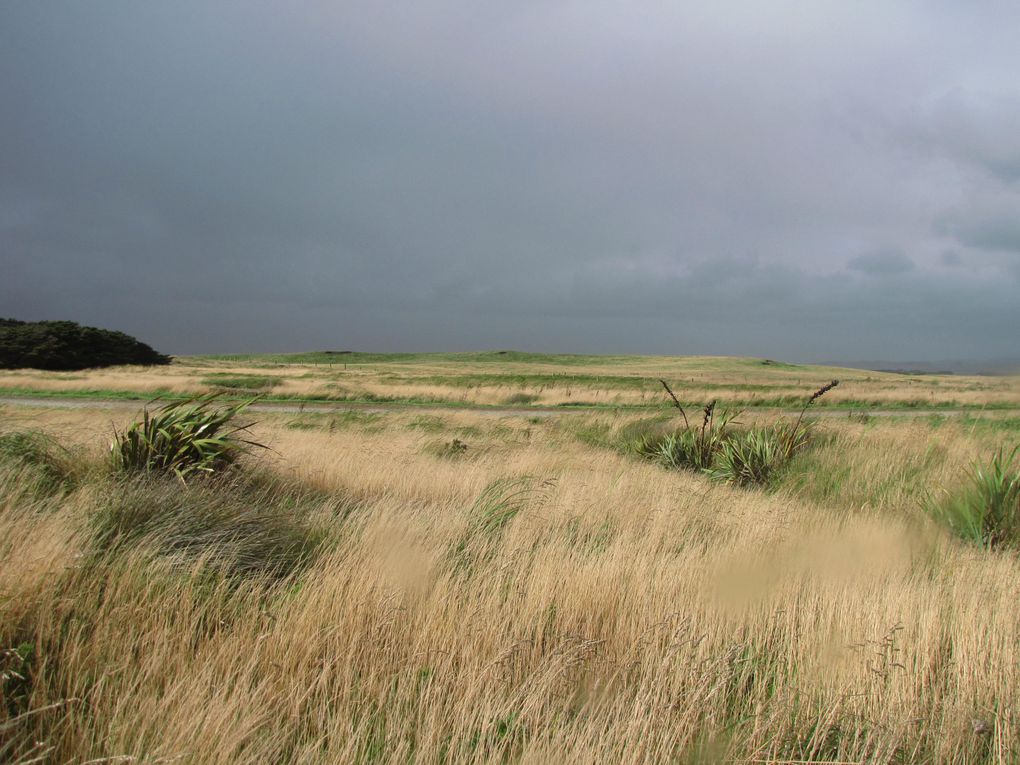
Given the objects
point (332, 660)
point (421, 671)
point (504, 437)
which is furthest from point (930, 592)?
point (504, 437)

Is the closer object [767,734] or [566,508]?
[767,734]

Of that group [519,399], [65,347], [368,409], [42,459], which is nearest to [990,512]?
[42,459]

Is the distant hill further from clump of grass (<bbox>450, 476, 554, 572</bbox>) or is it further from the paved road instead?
clump of grass (<bbox>450, 476, 554, 572</bbox>)

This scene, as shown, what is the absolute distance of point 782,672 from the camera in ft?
10.7

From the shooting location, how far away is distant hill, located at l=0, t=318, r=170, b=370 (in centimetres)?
7556

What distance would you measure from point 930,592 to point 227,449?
666cm

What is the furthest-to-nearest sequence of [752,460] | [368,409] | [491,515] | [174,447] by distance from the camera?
[368,409], [752,460], [174,447], [491,515]

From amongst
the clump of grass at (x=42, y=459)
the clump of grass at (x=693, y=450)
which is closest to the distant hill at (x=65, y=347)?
the clump of grass at (x=42, y=459)

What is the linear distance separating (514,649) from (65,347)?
97.5 meters

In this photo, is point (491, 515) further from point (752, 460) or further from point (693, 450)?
point (693, 450)

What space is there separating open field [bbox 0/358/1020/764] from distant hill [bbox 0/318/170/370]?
89174 mm

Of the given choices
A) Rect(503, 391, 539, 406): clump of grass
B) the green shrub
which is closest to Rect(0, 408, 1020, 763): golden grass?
the green shrub

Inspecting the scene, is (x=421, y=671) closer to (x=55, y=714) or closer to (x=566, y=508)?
(x=55, y=714)

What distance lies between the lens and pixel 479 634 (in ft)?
10.8
